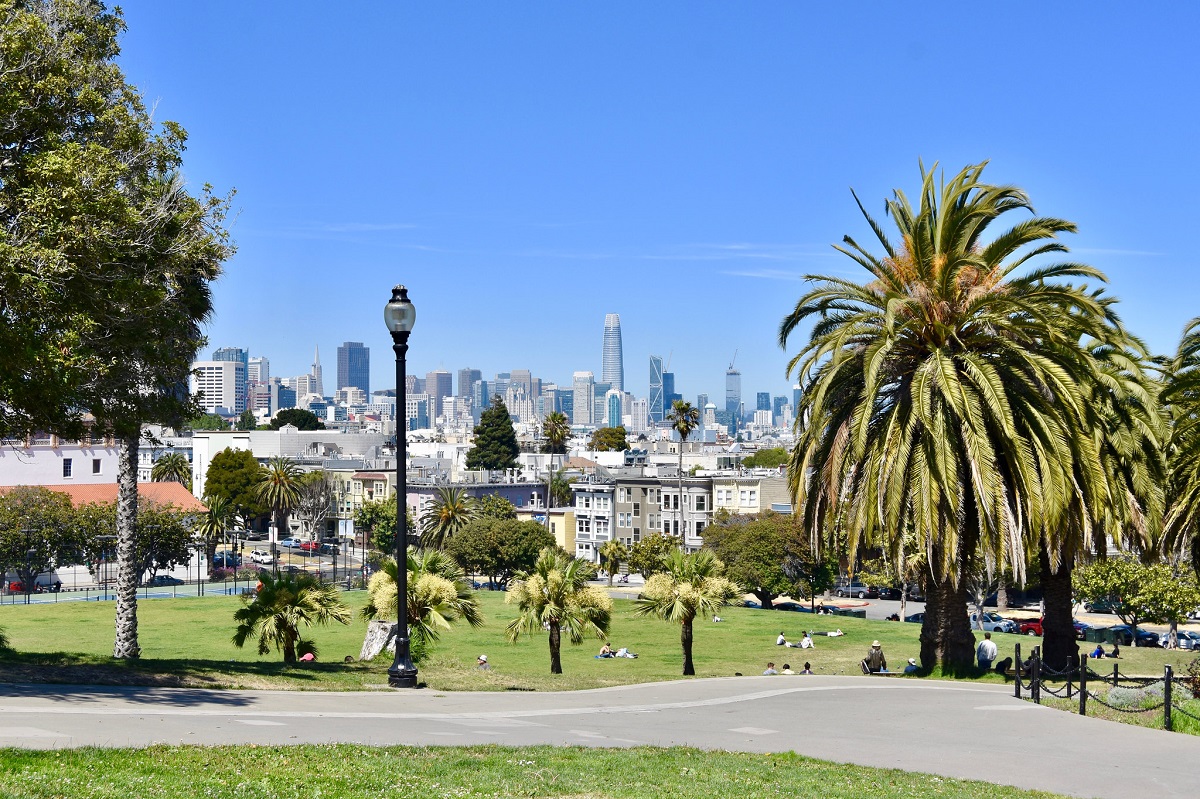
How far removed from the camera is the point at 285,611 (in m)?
25.4

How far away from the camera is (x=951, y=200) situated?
22.8 m

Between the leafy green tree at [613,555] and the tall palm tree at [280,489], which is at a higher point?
the tall palm tree at [280,489]

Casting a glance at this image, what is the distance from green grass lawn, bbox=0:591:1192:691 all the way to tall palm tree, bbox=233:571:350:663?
2.55 feet

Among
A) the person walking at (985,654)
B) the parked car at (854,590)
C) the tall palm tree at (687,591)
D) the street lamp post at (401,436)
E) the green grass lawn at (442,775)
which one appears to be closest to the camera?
the green grass lawn at (442,775)

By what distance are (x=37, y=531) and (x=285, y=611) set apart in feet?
168

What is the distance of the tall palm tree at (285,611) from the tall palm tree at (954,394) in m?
10.4

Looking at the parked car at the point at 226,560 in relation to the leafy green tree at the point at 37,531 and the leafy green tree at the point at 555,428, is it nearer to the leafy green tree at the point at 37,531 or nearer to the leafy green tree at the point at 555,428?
the leafy green tree at the point at 37,531

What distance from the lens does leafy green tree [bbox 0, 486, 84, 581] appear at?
6838cm

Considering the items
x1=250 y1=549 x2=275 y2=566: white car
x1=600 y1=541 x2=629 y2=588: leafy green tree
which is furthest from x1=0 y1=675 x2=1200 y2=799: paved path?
x1=250 y1=549 x2=275 y2=566: white car

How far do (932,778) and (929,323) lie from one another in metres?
12.4

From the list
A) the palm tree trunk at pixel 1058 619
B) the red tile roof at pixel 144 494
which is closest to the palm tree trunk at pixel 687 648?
the palm tree trunk at pixel 1058 619

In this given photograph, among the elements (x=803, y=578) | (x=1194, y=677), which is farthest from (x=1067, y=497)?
(x=803, y=578)

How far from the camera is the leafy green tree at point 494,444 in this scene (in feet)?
525

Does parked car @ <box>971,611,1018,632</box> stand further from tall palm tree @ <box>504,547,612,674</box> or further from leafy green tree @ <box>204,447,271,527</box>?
leafy green tree @ <box>204,447,271,527</box>
